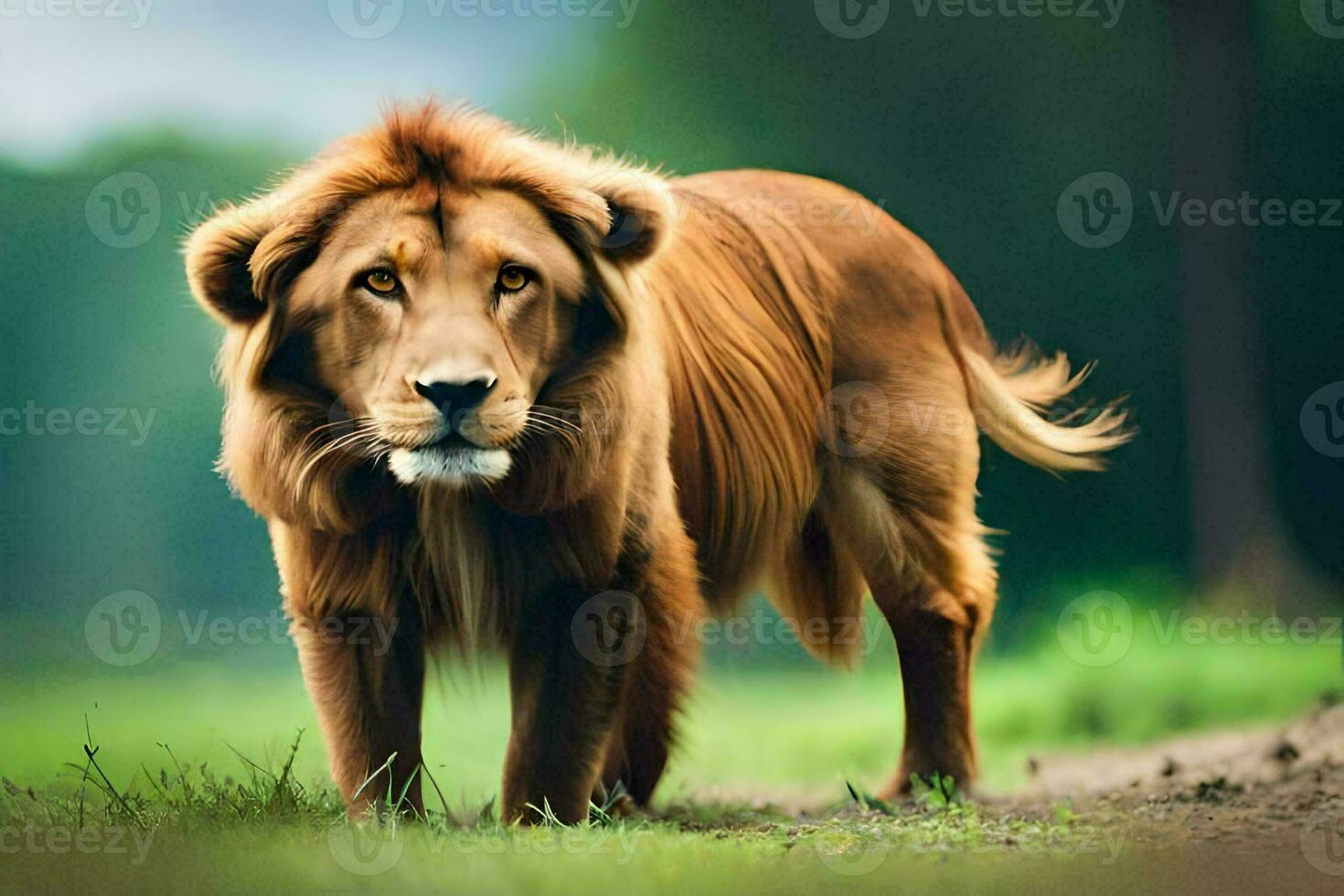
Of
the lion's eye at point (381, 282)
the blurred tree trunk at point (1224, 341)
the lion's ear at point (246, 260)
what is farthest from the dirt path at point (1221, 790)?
the lion's ear at point (246, 260)

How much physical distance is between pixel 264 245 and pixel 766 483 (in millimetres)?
2051

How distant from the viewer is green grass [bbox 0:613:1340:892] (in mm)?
4383

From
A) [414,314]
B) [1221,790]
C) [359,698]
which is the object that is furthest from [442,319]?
[1221,790]

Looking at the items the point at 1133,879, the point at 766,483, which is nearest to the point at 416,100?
the point at 766,483

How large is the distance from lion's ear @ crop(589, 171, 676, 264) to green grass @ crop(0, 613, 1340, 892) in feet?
4.65

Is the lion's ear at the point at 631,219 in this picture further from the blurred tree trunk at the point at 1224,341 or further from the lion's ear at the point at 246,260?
the blurred tree trunk at the point at 1224,341

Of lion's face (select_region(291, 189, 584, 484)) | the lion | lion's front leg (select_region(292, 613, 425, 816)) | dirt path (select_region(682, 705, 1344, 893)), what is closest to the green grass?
dirt path (select_region(682, 705, 1344, 893))

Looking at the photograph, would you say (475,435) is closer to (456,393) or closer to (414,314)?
(456,393)

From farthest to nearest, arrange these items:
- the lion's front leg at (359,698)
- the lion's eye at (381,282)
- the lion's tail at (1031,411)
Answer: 1. the lion's tail at (1031,411)
2. the lion's front leg at (359,698)
3. the lion's eye at (381,282)

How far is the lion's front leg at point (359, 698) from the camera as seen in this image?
489cm

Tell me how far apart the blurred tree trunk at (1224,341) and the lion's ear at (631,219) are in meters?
3.44

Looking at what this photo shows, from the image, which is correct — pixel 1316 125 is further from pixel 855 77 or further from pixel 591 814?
pixel 591 814

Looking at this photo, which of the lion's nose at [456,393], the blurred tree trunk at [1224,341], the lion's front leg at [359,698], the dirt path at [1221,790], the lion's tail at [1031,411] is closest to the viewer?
the lion's nose at [456,393]

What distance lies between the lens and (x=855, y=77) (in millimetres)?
6965
